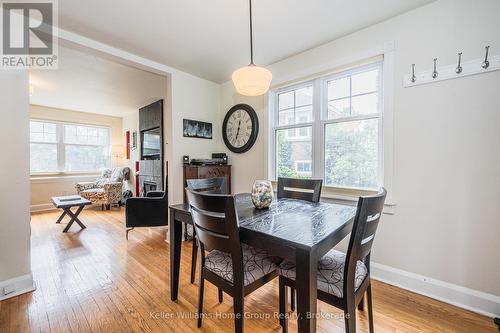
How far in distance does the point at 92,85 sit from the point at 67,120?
98.2 inches

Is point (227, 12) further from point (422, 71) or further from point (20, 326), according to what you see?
point (20, 326)

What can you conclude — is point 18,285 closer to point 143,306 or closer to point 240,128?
point 143,306

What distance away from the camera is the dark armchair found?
3072mm

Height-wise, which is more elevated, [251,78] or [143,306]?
[251,78]

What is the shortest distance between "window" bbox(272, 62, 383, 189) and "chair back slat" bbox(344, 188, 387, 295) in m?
1.18

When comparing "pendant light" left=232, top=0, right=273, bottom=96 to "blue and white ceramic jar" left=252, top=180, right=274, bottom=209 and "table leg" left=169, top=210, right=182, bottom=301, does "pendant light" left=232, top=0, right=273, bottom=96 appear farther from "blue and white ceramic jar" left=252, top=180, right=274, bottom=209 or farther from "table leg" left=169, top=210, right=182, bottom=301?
"table leg" left=169, top=210, right=182, bottom=301

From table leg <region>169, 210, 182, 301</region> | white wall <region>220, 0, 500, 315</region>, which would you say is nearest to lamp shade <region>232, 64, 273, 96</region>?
table leg <region>169, 210, 182, 301</region>

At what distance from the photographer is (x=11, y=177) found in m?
1.86

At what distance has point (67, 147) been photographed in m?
5.46

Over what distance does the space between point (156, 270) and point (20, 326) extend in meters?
1.00

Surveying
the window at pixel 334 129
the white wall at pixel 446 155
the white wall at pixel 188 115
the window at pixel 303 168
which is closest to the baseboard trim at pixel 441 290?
the white wall at pixel 446 155

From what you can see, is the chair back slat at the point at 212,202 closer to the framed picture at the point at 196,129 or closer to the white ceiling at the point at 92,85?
the framed picture at the point at 196,129

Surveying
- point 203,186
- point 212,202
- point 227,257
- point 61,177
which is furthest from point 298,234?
point 61,177

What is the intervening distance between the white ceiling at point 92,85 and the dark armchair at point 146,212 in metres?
1.95
